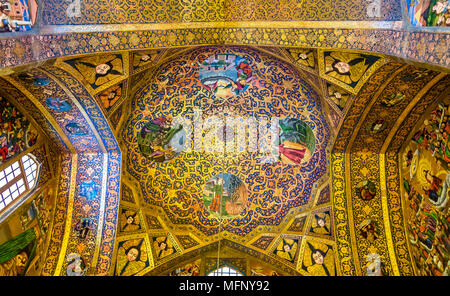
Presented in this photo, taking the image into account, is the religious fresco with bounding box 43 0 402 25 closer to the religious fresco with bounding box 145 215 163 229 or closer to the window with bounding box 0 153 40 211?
the window with bounding box 0 153 40 211

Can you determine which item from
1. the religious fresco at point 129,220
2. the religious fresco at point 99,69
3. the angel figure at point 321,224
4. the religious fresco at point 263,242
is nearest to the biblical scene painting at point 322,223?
the angel figure at point 321,224

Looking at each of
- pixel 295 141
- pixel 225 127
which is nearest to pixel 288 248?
pixel 295 141

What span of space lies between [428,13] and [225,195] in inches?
288

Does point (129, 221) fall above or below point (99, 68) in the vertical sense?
below

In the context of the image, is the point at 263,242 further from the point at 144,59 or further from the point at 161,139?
the point at 144,59

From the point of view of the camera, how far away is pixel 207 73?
33.9ft

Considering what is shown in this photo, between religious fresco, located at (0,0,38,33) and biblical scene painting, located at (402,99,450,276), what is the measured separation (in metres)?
8.27

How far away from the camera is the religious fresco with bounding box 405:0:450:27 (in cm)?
579

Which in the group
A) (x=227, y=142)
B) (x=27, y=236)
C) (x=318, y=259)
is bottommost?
(x=318, y=259)

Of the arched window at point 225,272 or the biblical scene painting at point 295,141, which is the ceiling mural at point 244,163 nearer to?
the biblical scene painting at point 295,141

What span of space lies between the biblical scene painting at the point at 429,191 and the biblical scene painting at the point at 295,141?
2426 mm

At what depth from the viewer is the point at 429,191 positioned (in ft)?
31.3

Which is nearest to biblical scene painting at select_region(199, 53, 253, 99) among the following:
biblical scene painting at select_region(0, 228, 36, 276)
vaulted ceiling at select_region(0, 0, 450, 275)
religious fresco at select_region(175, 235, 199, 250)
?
vaulted ceiling at select_region(0, 0, 450, 275)

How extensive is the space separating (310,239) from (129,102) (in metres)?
6.02
